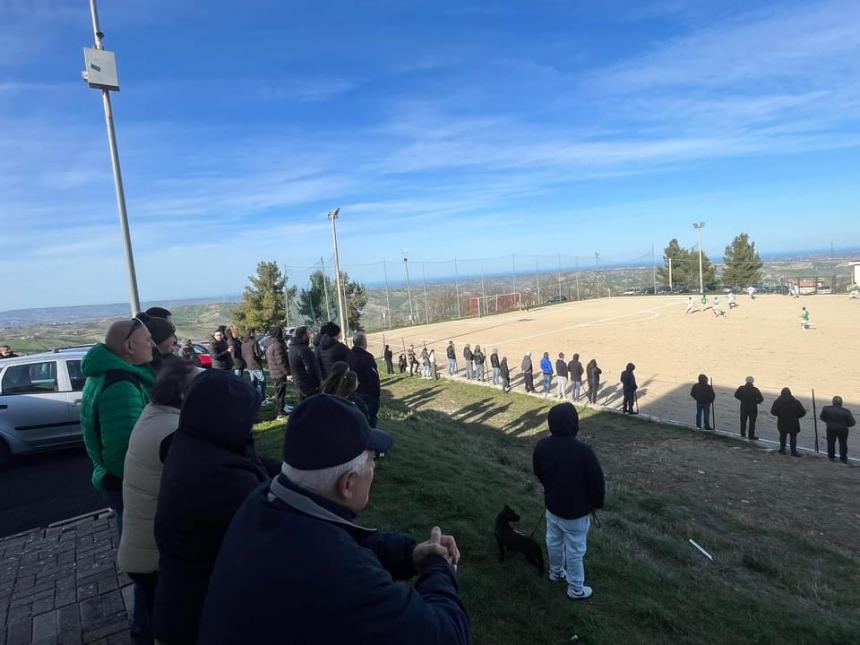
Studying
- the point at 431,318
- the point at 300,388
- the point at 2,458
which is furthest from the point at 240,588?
the point at 431,318

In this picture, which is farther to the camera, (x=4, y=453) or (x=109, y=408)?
(x=4, y=453)

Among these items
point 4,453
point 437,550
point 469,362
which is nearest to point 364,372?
point 4,453

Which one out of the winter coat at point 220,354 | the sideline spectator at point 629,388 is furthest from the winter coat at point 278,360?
the sideline spectator at point 629,388

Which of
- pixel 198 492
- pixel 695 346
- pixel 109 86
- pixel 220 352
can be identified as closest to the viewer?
pixel 198 492

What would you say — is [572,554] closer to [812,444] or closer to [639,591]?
[639,591]

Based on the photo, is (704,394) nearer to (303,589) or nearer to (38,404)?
(38,404)

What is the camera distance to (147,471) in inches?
95.4

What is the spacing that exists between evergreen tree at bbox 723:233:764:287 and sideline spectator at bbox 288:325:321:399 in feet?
196

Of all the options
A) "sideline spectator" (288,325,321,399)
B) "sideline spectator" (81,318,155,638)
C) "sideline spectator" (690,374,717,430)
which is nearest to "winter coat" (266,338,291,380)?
"sideline spectator" (288,325,321,399)

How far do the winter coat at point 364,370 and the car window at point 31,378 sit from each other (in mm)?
4368

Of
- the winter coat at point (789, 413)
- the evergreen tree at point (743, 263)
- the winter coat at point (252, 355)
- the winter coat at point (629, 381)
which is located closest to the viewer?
the winter coat at point (252, 355)

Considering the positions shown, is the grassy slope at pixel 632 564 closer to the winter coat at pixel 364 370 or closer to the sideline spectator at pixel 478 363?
the winter coat at pixel 364 370

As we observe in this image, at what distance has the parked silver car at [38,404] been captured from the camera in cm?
723

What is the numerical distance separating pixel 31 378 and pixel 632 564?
8.28 meters
